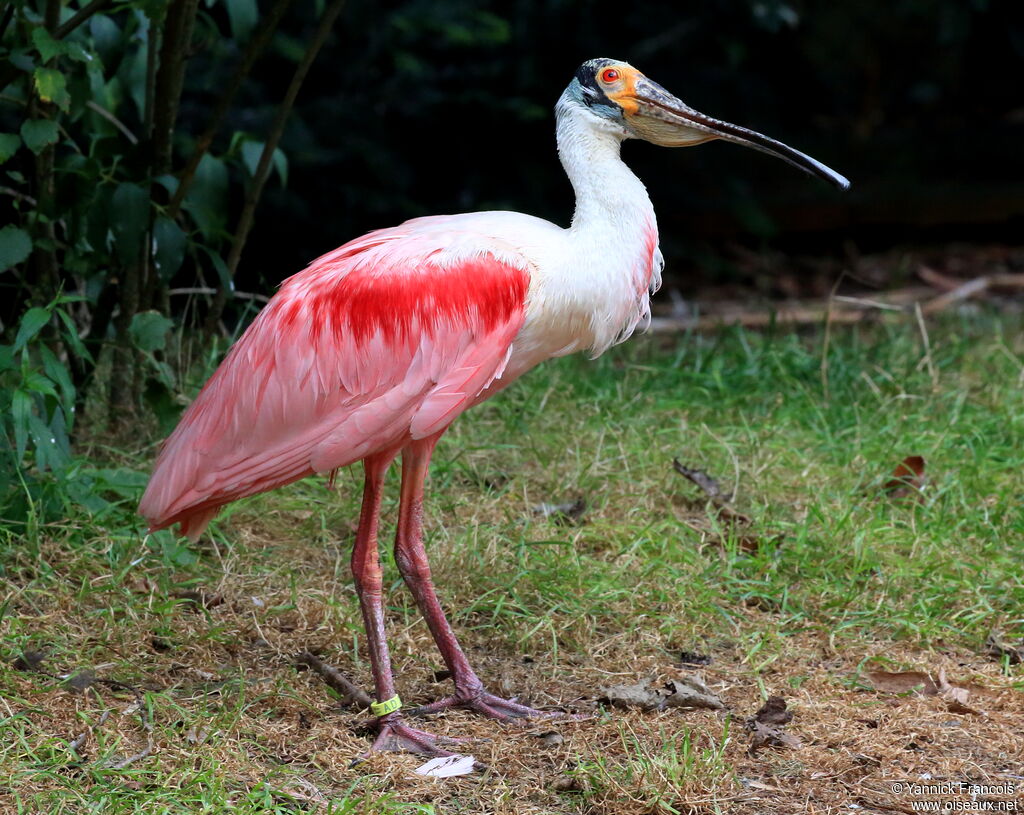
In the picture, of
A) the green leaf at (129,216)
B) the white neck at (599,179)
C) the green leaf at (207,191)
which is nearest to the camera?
the white neck at (599,179)

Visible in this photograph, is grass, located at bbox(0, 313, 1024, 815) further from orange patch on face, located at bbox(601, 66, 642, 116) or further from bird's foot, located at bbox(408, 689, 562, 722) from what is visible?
orange patch on face, located at bbox(601, 66, 642, 116)

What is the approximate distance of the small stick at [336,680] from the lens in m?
3.64

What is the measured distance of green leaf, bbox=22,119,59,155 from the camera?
13.3 feet

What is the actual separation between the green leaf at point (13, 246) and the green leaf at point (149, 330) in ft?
1.39

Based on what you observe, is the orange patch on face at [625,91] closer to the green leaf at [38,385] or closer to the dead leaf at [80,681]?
the green leaf at [38,385]

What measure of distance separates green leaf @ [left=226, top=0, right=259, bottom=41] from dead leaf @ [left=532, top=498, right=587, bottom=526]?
1.91 meters

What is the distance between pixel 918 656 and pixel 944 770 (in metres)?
0.70

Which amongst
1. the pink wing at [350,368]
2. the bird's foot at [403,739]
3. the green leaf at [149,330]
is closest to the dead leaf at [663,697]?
the bird's foot at [403,739]

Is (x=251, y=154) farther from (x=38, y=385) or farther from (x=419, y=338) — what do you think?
(x=419, y=338)

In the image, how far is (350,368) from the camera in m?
3.52

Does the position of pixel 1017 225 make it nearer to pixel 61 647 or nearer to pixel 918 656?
pixel 918 656

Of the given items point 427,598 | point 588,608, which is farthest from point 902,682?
point 427,598

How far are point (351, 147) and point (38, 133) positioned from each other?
293 centimetres

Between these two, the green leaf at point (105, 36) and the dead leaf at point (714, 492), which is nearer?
the green leaf at point (105, 36)
